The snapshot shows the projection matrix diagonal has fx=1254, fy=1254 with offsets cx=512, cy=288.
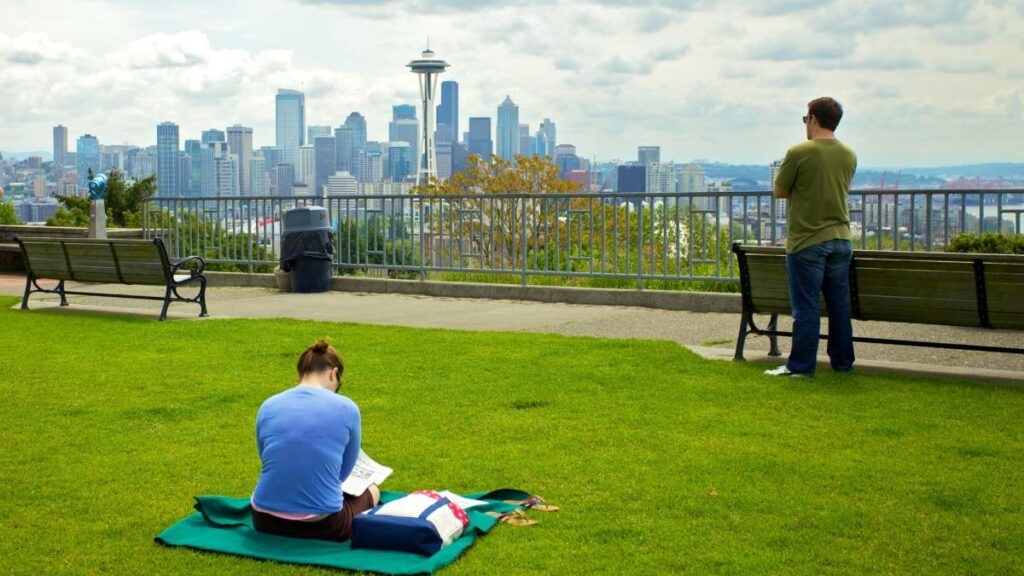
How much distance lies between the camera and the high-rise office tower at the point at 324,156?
17038 cm

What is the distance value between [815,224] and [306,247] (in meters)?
10.6

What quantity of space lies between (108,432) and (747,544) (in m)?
4.30

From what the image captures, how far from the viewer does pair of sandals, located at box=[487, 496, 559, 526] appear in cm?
565

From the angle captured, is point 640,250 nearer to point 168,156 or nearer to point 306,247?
point 306,247

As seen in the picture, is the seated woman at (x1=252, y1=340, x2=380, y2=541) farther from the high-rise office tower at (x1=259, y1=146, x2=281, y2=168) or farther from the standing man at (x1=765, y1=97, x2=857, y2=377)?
the high-rise office tower at (x1=259, y1=146, x2=281, y2=168)

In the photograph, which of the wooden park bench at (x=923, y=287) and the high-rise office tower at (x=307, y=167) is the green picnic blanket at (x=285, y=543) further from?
the high-rise office tower at (x=307, y=167)

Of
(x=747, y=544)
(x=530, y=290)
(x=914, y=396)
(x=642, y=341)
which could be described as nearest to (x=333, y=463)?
(x=747, y=544)

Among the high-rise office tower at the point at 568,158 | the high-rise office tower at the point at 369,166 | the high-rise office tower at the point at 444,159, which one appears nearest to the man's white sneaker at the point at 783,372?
the high-rise office tower at the point at 568,158

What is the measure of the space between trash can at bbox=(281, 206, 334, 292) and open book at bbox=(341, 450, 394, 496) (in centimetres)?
1286

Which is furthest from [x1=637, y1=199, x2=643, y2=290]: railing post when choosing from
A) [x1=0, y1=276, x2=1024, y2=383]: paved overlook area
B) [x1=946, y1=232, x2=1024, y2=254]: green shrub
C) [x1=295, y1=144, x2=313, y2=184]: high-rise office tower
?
[x1=295, y1=144, x2=313, y2=184]: high-rise office tower

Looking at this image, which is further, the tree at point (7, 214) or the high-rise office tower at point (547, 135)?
the high-rise office tower at point (547, 135)

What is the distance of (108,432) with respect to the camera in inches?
307

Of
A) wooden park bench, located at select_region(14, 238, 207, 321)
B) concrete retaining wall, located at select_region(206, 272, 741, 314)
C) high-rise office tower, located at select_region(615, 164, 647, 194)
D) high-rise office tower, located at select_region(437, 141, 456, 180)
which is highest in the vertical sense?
high-rise office tower, located at select_region(437, 141, 456, 180)

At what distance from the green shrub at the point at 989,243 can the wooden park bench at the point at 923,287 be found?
3659mm
